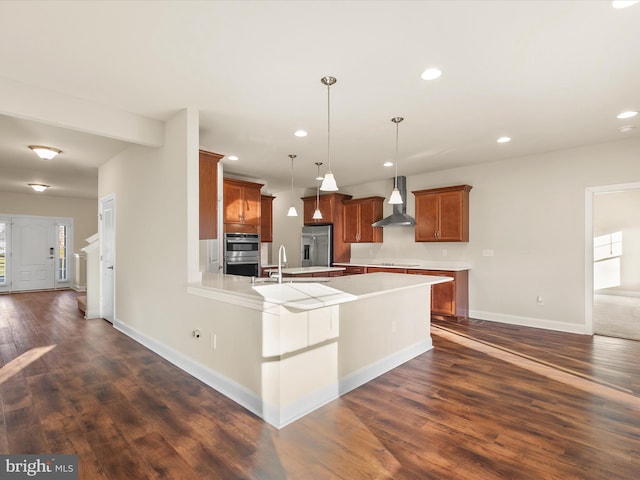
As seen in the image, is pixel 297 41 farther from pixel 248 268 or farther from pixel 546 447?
pixel 248 268

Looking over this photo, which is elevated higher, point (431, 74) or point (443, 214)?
point (431, 74)

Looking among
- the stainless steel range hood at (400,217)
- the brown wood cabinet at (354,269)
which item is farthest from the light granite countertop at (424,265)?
the stainless steel range hood at (400,217)

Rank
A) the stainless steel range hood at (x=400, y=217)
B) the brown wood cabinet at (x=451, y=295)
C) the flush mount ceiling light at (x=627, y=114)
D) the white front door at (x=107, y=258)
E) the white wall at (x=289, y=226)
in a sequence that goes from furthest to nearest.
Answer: the white wall at (x=289, y=226)
the stainless steel range hood at (x=400, y=217)
the brown wood cabinet at (x=451, y=295)
the white front door at (x=107, y=258)
the flush mount ceiling light at (x=627, y=114)

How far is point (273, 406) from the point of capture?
236 centimetres

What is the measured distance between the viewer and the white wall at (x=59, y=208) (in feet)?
28.1

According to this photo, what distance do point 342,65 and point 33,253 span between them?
407 inches

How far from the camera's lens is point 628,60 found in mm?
2463

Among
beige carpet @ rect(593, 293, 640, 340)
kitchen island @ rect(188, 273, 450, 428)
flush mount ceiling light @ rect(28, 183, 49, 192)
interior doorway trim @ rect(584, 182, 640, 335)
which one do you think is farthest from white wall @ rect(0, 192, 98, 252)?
beige carpet @ rect(593, 293, 640, 340)

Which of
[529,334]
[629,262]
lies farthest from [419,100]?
[629,262]

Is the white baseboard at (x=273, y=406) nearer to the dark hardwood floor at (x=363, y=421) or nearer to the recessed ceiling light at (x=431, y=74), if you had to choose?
the dark hardwood floor at (x=363, y=421)

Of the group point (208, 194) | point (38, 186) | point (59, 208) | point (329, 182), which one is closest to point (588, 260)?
point (329, 182)

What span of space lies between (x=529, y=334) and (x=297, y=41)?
15.4ft

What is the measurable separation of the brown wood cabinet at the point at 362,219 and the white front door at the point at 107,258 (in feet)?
14.3

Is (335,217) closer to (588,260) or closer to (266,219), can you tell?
(266,219)
